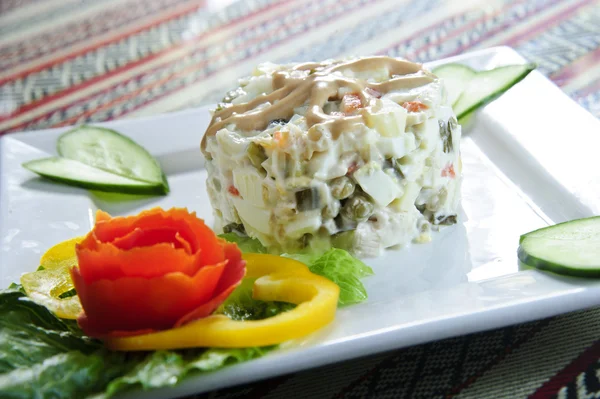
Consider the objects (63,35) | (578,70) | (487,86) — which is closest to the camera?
(487,86)

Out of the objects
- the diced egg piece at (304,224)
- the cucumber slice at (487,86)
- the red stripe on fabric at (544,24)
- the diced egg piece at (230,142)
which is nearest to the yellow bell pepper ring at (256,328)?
the diced egg piece at (304,224)

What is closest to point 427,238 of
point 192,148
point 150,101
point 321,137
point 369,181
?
point 369,181

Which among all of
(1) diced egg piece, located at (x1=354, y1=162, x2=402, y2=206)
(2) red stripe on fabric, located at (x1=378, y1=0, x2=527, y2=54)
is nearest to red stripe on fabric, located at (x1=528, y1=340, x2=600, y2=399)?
(1) diced egg piece, located at (x1=354, y1=162, x2=402, y2=206)

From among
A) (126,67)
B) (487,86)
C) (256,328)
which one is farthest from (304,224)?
(126,67)

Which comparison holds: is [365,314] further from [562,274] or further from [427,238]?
[427,238]

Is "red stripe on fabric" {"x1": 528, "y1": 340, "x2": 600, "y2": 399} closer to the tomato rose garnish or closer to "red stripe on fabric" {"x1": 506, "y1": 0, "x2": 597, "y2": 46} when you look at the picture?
the tomato rose garnish

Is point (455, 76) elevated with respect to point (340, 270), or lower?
elevated

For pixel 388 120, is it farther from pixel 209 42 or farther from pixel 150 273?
pixel 209 42
